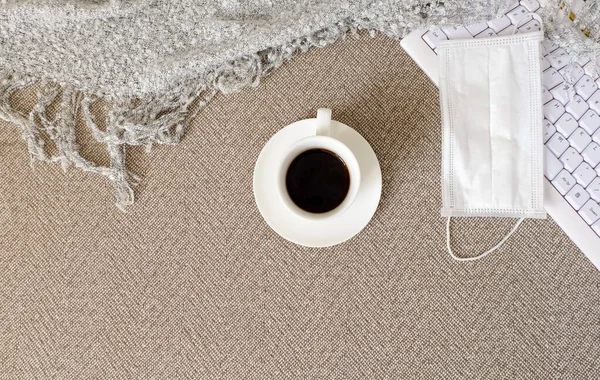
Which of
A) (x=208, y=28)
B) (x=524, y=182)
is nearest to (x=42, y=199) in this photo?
(x=208, y=28)

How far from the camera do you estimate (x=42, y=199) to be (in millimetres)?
737

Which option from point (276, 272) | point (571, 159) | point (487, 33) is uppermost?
point (487, 33)

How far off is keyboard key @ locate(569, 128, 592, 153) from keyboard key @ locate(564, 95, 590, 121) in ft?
0.06

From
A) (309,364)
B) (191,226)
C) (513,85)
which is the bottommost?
(309,364)

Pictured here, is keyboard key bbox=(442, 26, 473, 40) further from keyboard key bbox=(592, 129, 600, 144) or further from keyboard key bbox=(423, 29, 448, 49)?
keyboard key bbox=(592, 129, 600, 144)

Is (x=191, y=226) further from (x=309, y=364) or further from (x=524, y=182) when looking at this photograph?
(x=524, y=182)

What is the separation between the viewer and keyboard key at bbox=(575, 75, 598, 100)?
64 cm

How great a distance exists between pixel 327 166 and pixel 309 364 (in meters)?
0.24

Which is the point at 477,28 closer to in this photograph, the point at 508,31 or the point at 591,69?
the point at 508,31

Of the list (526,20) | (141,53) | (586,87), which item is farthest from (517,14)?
(141,53)

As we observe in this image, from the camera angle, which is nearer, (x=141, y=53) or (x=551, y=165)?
(x=551, y=165)

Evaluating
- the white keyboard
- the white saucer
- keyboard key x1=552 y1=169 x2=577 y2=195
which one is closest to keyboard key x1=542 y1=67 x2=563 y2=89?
the white keyboard

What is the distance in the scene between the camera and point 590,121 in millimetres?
639

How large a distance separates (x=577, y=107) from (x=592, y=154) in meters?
0.06
